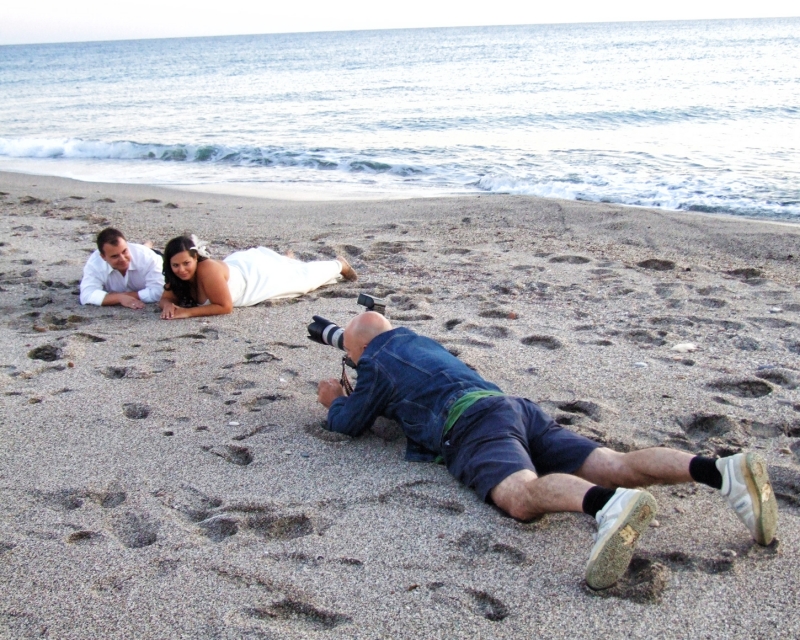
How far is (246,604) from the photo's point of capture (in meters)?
2.10

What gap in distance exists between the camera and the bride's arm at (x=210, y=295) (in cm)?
480

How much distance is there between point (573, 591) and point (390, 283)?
3.52m

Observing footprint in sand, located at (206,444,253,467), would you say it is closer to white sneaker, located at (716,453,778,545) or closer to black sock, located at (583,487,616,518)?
black sock, located at (583,487,616,518)

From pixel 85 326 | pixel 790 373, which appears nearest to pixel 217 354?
pixel 85 326

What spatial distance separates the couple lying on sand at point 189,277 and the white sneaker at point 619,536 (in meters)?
3.36

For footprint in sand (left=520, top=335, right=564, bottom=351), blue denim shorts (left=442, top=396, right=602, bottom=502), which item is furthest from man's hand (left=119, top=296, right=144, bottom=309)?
blue denim shorts (left=442, top=396, right=602, bottom=502)

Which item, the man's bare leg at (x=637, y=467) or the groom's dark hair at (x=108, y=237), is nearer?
the man's bare leg at (x=637, y=467)

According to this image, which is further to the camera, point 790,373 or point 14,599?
point 790,373

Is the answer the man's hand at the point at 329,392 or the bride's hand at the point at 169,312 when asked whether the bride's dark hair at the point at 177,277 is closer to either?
the bride's hand at the point at 169,312

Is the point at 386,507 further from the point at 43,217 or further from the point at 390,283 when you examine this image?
the point at 43,217

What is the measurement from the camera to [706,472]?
231 centimetres

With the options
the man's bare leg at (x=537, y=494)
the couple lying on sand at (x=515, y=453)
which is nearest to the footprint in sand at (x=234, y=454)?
the couple lying on sand at (x=515, y=453)

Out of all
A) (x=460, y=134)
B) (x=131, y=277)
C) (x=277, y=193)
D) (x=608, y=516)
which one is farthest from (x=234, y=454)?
(x=460, y=134)

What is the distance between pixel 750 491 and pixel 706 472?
0.14 m
